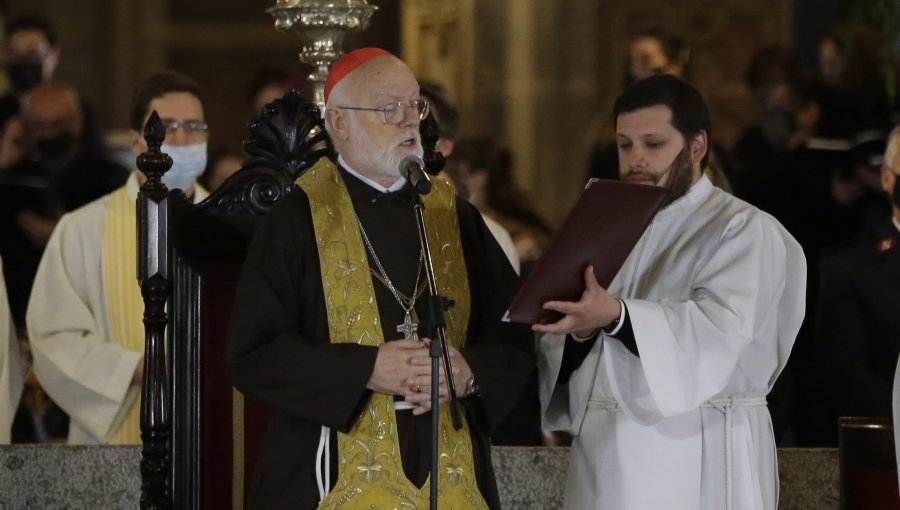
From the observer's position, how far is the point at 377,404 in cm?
480

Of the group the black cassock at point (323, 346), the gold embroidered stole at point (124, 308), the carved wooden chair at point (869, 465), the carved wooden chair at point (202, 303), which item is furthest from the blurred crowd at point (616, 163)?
the black cassock at point (323, 346)

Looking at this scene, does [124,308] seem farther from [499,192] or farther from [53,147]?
[499,192]

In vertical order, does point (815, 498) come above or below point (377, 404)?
below

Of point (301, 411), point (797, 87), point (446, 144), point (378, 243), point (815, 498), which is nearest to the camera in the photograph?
point (301, 411)

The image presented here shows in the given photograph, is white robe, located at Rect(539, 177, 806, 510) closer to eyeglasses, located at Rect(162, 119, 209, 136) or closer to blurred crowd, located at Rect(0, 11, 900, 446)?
blurred crowd, located at Rect(0, 11, 900, 446)

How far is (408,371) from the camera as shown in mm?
4660

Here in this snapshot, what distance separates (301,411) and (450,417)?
1.46ft

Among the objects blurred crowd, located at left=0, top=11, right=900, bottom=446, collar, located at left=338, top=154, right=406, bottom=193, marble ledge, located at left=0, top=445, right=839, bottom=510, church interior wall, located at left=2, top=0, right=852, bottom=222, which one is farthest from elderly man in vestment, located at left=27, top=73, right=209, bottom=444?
church interior wall, located at left=2, top=0, right=852, bottom=222

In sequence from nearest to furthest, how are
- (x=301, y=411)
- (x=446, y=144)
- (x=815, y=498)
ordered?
(x=301, y=411) < (x=815, y=498) < (x=446, y=144)

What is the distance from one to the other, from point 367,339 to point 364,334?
0.02 m

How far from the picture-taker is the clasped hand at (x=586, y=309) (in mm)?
4676

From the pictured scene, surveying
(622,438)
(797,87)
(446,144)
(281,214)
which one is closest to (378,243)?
(281,214)

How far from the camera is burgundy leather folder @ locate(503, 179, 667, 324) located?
4.64m

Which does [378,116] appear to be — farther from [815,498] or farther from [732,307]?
[815,498]
